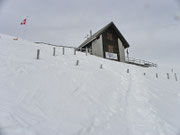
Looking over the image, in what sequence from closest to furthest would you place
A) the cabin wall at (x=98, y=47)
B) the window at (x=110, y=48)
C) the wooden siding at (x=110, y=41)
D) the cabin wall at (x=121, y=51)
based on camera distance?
the cabin wall at (x=98, y=47) → the wooden siding at (x=110, y=41) → the window at (x=110, y=48) → the cabin wall at (x=121, y=51)

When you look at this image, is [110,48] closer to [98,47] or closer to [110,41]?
[110,41]

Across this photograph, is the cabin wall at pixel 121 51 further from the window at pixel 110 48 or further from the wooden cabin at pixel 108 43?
the window at pixel 110 48

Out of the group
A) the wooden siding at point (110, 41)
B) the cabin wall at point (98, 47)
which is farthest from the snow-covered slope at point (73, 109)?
the wooden siding at point (110, 41)

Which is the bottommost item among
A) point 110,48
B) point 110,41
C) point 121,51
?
point 121,51

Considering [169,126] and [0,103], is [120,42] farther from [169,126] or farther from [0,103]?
[0,103]

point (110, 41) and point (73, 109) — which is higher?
point (110, 41)

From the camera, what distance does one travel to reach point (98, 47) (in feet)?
65.9

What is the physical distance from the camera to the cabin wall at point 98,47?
19516mm

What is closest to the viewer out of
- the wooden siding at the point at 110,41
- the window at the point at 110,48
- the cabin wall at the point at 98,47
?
the cabin wall at the point at 98,47

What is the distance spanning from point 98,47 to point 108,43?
75.7 inches

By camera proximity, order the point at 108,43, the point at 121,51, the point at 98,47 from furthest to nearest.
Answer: the point at 121,51 < the point at 108,43 < the point at 98,47

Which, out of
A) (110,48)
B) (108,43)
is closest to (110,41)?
(108,43)

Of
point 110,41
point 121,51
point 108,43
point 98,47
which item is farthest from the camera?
point 121,51

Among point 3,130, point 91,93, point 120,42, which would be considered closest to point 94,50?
point 120,42
